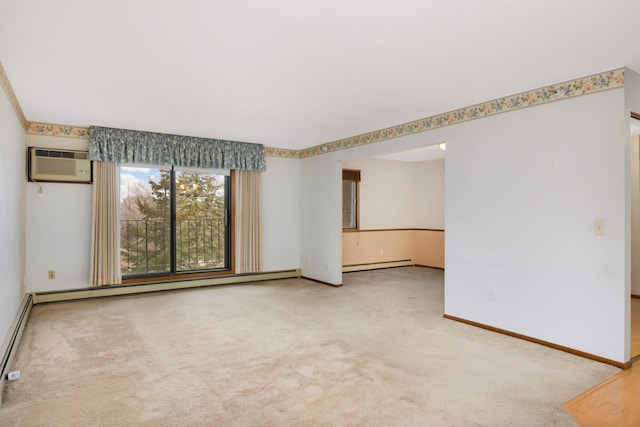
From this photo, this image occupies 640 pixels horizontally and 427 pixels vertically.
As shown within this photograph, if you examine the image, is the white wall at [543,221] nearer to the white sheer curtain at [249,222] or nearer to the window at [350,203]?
the white sheer curtain at [249,222]

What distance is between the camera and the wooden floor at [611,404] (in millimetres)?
2199

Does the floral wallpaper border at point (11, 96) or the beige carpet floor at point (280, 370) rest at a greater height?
the floral wallpaper border at point (11, 96)

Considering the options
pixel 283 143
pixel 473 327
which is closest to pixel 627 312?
pixel 473 327

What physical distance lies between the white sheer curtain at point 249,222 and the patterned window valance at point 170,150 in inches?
8.9

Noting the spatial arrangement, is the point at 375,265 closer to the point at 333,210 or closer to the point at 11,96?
the point at 333,210

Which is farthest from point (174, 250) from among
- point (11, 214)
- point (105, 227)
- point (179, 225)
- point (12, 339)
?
point (12, 339)

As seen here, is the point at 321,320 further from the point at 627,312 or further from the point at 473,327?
the point at 627,312

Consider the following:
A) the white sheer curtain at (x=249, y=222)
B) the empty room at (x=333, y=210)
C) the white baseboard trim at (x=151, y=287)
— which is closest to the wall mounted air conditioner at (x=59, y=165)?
the empty room at (x=333, y=210)

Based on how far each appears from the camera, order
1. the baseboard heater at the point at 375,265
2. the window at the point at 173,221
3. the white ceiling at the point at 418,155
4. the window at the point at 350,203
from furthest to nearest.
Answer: the window at the point at 350,203
the baseboard heater at the point at 375,265
the white ceiling at the point at 418,155
the window at the point at 173,221

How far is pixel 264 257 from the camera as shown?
6672 mm

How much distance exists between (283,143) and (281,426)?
4.89 m

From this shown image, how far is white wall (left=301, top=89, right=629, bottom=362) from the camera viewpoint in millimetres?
2980

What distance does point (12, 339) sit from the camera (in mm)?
3174

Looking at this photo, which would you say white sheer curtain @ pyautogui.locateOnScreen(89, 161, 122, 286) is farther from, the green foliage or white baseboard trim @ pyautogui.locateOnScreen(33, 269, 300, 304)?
the green foliage
